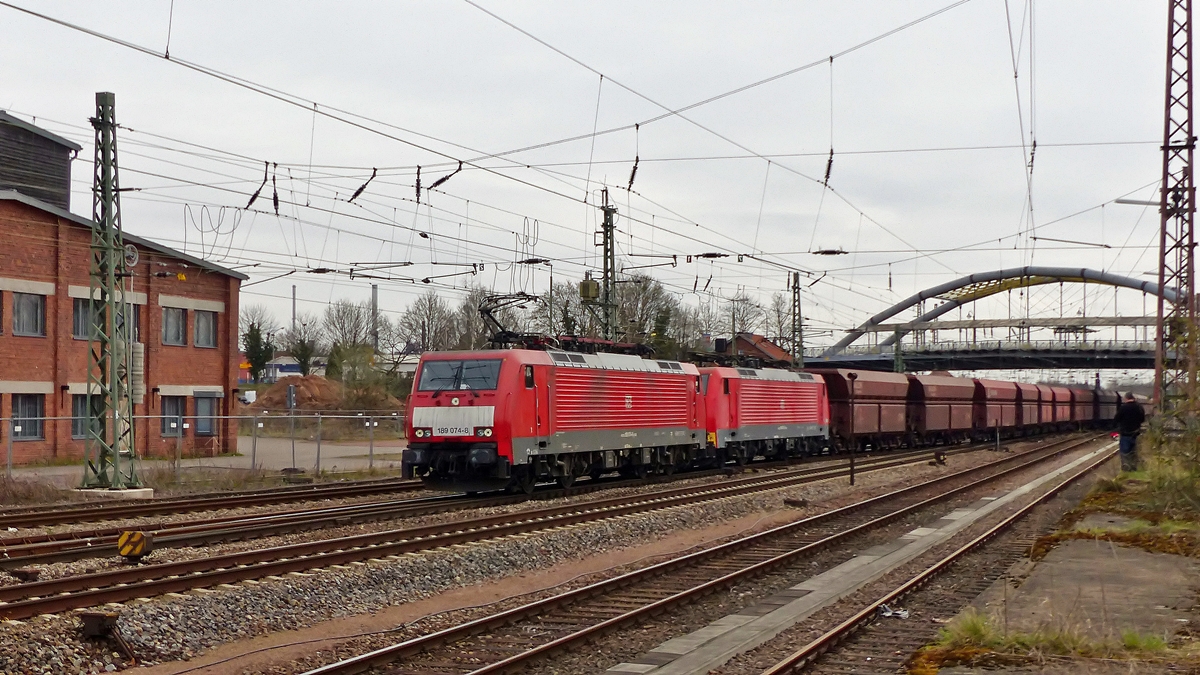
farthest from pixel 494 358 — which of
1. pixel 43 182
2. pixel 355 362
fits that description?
pixel 355 362

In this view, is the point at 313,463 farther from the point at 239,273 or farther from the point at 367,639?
the point at 367,639

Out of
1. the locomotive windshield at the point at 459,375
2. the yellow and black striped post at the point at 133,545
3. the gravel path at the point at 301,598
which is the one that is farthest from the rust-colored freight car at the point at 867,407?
the yellow and black striped post at the point at 133,545

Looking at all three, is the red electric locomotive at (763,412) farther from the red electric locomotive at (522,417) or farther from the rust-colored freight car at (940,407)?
the rust-colored freight car at (940,407)

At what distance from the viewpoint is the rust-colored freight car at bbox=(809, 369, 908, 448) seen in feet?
141

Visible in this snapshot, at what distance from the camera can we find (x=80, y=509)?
69.9ft

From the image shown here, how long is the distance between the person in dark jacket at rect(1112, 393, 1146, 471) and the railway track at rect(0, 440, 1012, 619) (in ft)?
31.4

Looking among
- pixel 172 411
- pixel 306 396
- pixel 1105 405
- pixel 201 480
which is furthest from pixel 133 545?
pixel 1105 405

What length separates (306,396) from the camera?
2557 inches

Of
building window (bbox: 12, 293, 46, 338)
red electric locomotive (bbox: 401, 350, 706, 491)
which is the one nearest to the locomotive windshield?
red electric locomotive (bbox: 401, 350, 706, 491)

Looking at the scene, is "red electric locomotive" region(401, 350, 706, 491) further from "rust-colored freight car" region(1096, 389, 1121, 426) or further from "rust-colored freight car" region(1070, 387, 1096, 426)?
"rust-colored freight car" region(1096, 389, 1121, 426)

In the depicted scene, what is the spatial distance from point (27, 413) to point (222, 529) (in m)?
21.7

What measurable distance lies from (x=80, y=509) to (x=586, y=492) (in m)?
10.3

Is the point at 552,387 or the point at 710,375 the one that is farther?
the point at 710,375

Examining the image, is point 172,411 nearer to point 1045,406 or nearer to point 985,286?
point 1045,406
